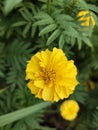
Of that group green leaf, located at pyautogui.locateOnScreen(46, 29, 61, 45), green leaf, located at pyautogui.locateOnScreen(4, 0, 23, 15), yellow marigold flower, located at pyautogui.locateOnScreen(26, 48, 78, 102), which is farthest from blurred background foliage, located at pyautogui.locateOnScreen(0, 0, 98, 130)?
green leaf, located at pyautogui.locateOnScreen(4, 0, 23, 15)

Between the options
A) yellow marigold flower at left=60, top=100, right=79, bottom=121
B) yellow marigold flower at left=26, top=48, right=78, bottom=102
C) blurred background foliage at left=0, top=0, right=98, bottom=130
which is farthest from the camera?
yellow marigold flower at left=60, top=100, right=79, bottom=121

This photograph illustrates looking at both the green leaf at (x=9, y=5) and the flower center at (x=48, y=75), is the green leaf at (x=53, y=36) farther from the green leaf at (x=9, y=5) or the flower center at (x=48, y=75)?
the green leaf at (x=9, y=5)

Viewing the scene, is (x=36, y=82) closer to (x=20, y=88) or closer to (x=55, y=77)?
(x=55, y=77)

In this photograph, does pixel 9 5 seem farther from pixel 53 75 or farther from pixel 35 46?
pixel 35 46

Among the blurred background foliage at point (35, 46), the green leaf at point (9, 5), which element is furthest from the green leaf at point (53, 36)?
the green leaf at point (9, 5)

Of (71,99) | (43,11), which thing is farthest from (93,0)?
(71,99)

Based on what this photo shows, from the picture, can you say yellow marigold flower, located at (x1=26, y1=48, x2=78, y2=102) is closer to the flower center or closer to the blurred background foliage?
the flower center
